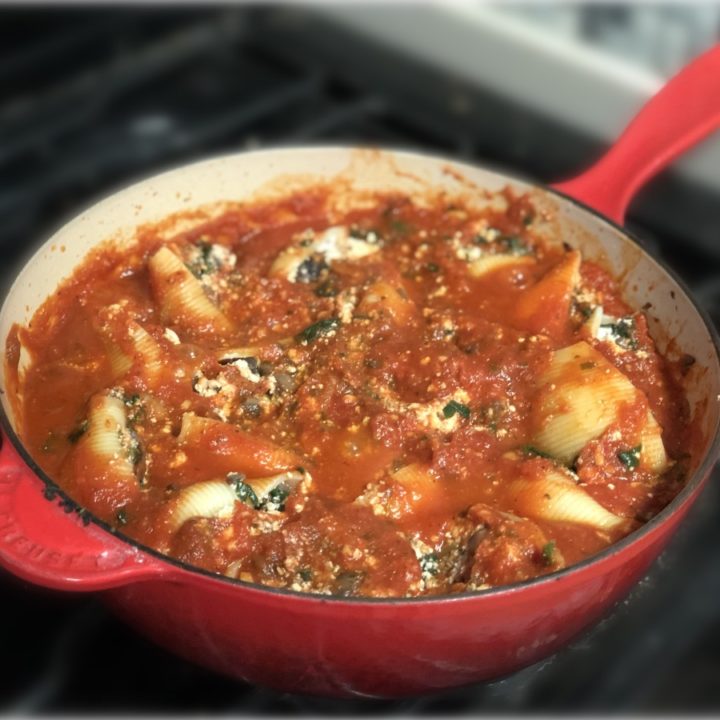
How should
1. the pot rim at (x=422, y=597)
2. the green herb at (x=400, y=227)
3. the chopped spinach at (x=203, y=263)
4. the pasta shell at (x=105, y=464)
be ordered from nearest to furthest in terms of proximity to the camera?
the pot rim at (x=422, y=597) < the pasta shell at (x=105, y=464) < the chopped spinach at (x=203, y=263) < the green herb at (x=400, y=227)

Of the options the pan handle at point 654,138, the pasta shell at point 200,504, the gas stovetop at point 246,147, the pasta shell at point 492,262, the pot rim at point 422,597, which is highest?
the pan handle at point 654,138

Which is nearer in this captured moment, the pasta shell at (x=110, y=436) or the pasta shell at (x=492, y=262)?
the pasta shell at (x=110, y=436)

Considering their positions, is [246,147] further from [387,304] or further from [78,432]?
[78,432]

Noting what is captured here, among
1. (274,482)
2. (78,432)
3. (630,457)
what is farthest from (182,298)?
(630,457)

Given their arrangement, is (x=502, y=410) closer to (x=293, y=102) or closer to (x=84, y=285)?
(x=84, y=285)

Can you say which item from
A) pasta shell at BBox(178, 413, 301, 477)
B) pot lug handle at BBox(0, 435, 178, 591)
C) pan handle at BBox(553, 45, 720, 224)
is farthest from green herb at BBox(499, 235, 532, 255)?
pot lug handle at BBox(0, 435, 178, 591)

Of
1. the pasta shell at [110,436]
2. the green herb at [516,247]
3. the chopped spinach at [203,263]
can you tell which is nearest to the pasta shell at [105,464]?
the pasta shell at [110,436]

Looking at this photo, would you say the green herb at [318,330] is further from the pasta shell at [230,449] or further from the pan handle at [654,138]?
the pan handle at [654,138]

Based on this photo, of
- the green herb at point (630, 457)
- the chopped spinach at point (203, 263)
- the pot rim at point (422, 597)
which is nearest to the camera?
the pot rim at point (422, 597)
